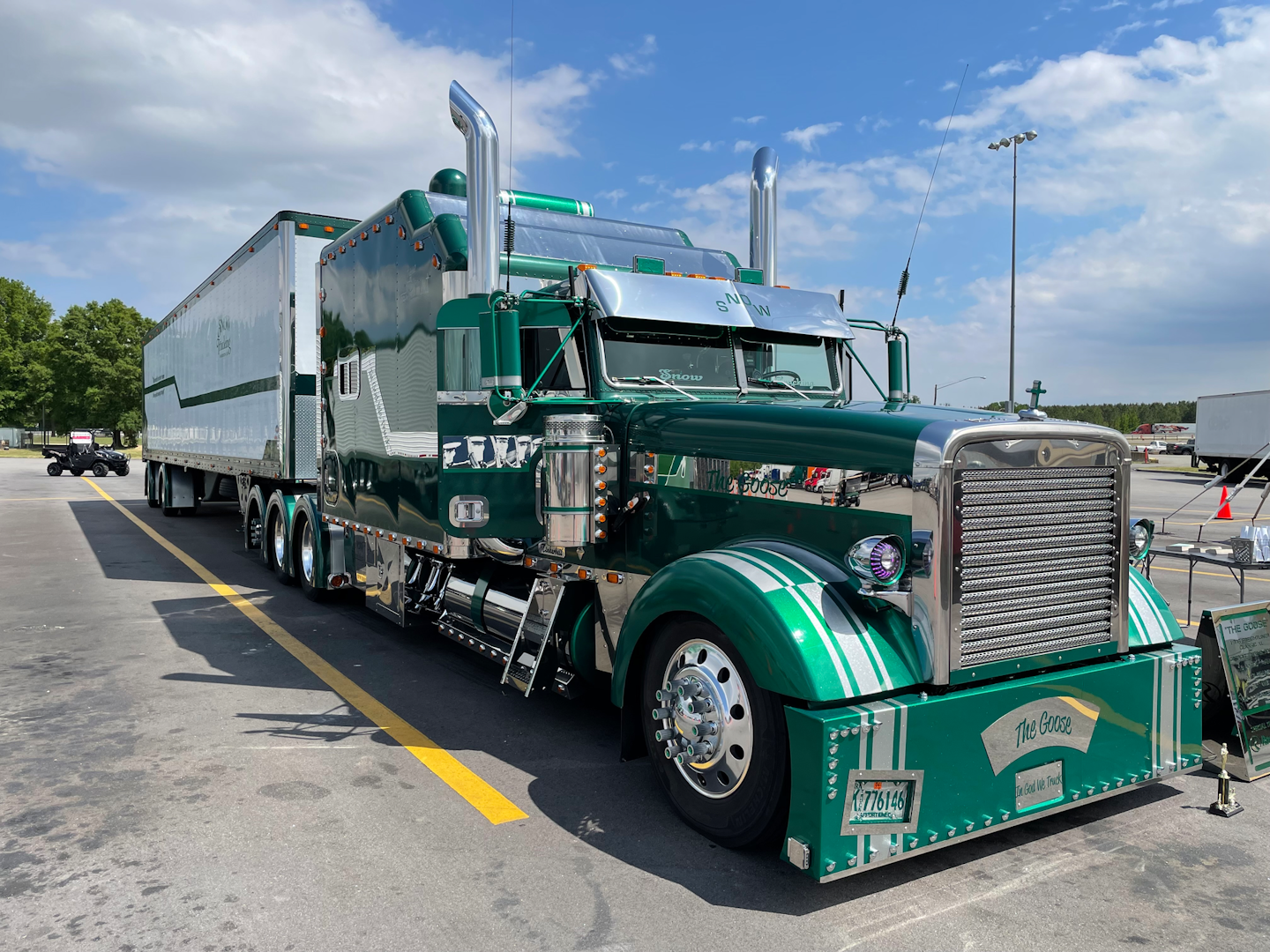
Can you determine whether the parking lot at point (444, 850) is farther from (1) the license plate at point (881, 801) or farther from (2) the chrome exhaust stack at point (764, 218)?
(2) the chrome exhaust stack at point (764, 218)

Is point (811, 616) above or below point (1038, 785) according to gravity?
above

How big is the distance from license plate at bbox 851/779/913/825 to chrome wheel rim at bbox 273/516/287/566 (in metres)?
8.14

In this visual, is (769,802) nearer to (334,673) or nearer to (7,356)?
(334,673)

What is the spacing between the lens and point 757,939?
3.06 metres

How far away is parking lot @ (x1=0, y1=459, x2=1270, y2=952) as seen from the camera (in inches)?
123

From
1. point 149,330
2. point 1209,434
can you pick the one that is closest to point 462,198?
point 149,330

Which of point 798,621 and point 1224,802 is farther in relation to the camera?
point 1224,802

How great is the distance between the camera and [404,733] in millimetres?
5199

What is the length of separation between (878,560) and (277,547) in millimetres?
8788

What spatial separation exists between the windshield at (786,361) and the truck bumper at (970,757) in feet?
7.89

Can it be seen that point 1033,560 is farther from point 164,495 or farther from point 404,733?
point 164,495

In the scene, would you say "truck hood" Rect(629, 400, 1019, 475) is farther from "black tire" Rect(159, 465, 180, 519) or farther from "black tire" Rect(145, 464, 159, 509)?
"black tire" Rect(145, 464, 159, 509)

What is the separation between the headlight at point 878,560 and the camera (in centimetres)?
332

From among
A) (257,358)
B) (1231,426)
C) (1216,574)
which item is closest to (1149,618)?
(1216,574)
